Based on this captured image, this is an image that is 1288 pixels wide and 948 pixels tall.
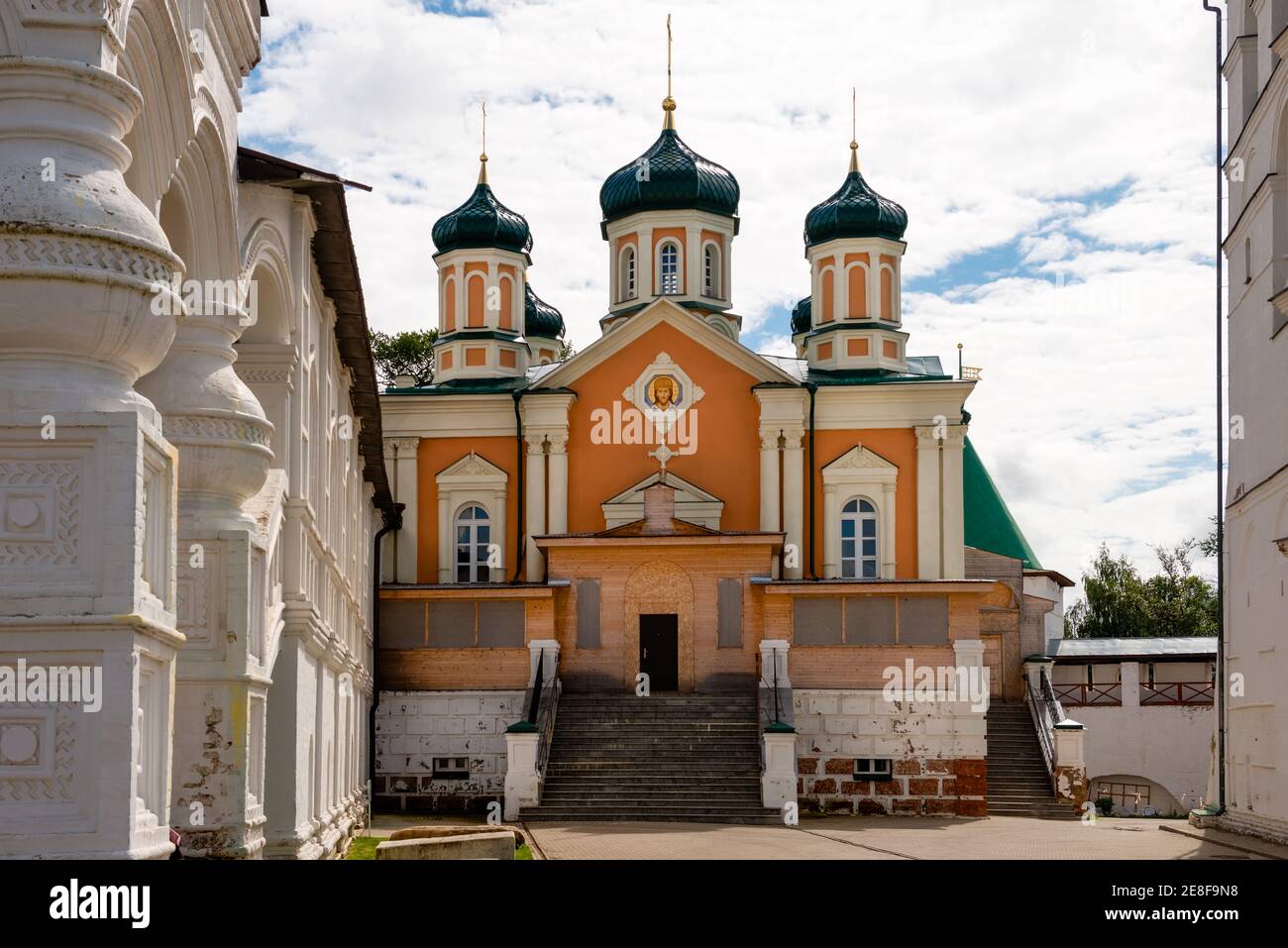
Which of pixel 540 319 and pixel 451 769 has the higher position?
pixel 540 319

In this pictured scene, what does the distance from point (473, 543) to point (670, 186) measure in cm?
922

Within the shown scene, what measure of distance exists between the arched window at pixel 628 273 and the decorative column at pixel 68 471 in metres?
31.4

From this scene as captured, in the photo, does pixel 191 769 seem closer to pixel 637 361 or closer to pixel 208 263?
pixel 208 263

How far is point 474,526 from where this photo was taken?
35.1m

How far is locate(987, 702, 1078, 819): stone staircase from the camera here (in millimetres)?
28859

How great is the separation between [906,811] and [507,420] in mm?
12157

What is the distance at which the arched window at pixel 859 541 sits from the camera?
1336 inches

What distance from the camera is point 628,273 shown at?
38438 mm

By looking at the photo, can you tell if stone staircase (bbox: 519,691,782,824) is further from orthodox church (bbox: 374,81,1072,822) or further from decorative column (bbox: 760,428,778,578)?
decorative column (bbox: 760,428,778,578)

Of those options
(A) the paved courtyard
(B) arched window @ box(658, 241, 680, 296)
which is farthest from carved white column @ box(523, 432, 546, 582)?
(A) the paved courtyard

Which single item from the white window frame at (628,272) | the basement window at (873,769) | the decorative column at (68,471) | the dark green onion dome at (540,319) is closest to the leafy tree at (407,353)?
the dark green onion dome at (540,319)

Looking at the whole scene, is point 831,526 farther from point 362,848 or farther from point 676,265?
point 362,848

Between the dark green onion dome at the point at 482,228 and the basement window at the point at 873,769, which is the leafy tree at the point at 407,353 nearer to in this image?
the dark green onion dome at the point at 482,228

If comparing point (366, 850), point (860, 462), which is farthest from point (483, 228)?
point (366, 850)
